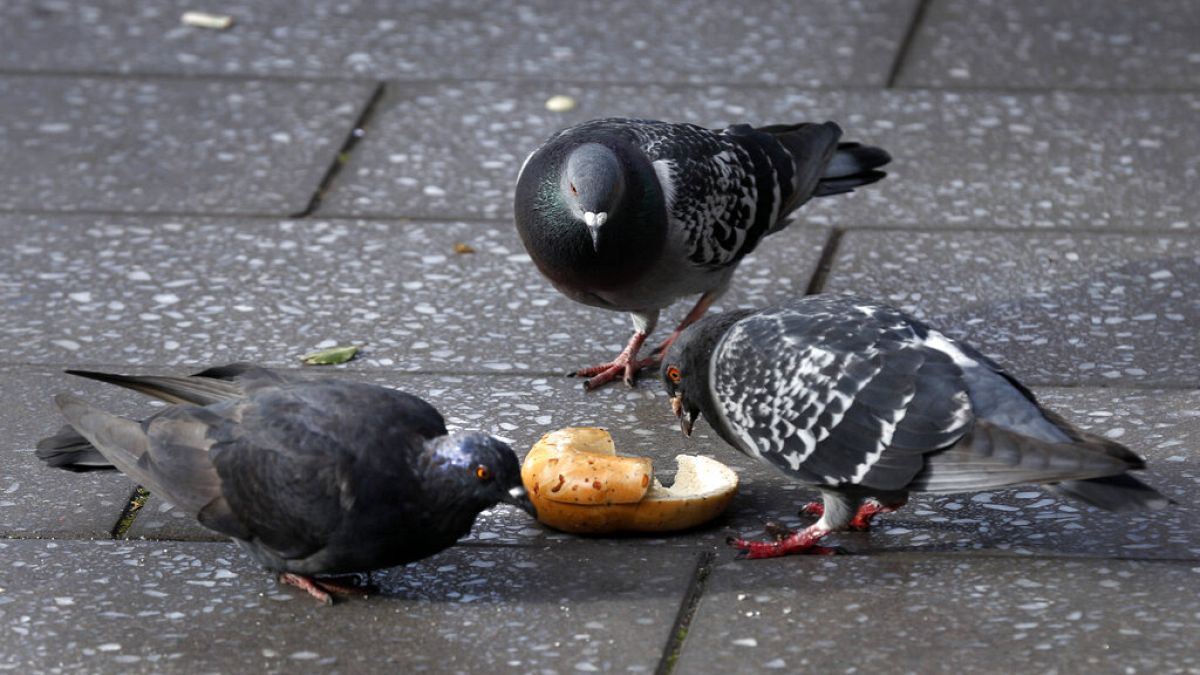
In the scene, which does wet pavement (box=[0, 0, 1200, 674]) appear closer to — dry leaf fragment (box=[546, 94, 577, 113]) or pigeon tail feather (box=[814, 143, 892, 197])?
dry leaf fragment (box=[546, 94, 577, 113])

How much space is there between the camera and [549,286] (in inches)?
229

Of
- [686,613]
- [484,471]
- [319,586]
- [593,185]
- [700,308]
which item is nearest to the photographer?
A: [484,471]

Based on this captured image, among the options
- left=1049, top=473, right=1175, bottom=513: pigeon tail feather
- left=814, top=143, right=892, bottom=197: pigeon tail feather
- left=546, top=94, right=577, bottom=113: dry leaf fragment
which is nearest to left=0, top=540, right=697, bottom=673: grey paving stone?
left=1049, top=473, right=1175, bottom=513: pigeon tail feather

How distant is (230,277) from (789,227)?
2079 mm

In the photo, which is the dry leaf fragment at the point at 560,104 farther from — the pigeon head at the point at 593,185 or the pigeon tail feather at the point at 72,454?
the pigeon tail feather at the point at 72,454

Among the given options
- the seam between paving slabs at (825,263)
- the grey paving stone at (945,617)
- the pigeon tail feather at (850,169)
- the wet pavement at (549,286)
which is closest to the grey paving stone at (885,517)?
the wet pavement at (549,286)

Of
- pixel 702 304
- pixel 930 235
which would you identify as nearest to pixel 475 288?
pixel 702 304

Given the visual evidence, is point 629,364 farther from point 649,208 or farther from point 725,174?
point 725,174

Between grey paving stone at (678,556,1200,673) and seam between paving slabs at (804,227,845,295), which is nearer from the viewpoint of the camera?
grey paving stone at (678,556,1200,673)

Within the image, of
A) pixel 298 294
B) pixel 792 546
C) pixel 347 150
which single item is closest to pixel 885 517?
pixel 792 546

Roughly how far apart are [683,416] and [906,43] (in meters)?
3.98

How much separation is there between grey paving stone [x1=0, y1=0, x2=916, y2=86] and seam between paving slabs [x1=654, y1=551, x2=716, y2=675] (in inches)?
154

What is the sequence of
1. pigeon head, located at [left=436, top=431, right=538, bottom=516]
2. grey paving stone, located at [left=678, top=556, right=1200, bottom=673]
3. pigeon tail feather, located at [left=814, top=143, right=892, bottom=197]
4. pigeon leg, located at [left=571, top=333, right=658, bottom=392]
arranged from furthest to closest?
pigeon tail feather, located at [left=814, top=143, right=892, bottom=197] < pigeon leg, located at [left=571, top=333, right=658, bottom=392] < pigeon head, located at [left=436, top=431, right=538, bottom=516] < grey paving stone, located at [left=678, top=556, right=1200, bottom=673]

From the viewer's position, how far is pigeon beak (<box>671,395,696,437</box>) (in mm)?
4449
